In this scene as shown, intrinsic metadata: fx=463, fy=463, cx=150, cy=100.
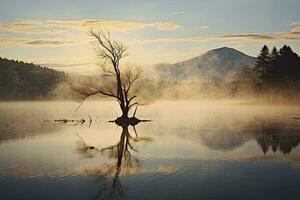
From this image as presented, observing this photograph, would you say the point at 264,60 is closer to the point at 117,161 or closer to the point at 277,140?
the point at 277,140

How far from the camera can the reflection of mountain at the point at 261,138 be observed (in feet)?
118

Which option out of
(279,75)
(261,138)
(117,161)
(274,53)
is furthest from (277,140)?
(274,53)

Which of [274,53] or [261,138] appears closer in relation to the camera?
[261,138]

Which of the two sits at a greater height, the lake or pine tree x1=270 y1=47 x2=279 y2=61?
pine tree x1=270 y1=47 x2=279 y2=61

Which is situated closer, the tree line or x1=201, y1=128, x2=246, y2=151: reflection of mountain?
x1=201, y1=128, x2=246, y2=151: reflection of mountain

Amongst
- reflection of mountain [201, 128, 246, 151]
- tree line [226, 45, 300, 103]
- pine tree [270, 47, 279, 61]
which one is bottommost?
reflection of mountain [201, 128, 246, 151]

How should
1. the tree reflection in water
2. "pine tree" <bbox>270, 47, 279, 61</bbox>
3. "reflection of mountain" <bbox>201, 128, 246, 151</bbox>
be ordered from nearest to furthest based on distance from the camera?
the tree reflection in water, "reflection of mountain" <bbox>201, 128, 246, 151</bbox>, "pine tree" <bbox>270, 47, 279, 61</bbox>

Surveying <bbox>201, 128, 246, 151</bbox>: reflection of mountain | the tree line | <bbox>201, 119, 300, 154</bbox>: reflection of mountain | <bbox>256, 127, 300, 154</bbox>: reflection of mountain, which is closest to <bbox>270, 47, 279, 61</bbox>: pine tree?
the tree line

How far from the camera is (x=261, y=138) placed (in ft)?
138

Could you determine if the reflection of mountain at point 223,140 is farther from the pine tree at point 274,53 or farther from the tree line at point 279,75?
the pine tree at point 274,53

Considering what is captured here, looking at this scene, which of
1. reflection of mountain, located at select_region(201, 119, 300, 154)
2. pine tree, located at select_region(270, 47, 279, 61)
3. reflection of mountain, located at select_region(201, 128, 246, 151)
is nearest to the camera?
reflection of mountain, located at select_region(201, 119, 300, 154)

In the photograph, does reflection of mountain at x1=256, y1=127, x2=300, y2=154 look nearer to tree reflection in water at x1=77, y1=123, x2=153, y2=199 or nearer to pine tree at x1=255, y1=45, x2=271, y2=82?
tree reflection in water at x1=77, y1=123, x2=153, y2=199

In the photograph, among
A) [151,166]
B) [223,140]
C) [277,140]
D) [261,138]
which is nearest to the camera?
[151,166]

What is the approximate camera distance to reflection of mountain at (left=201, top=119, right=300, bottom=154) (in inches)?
1421
